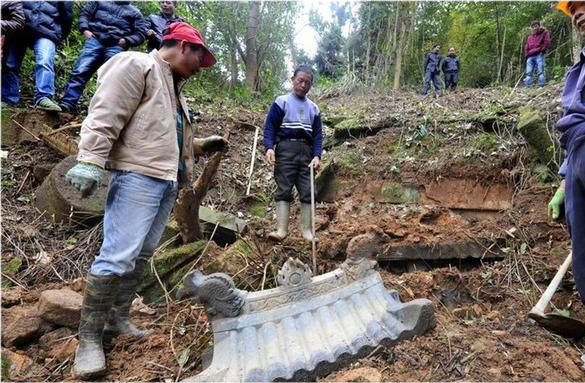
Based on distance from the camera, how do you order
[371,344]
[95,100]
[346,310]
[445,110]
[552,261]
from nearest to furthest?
[95,100]
[371,344]
[346,310]
[552,261]
[445,110]

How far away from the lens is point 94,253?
159 inches

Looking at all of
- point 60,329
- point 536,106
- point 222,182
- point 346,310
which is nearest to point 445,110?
point 536,106

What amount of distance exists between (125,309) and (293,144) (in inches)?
85.8

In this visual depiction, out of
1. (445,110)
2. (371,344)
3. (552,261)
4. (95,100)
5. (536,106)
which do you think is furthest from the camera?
(445,110)

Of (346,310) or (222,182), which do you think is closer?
(346,310)

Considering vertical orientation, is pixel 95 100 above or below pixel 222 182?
above

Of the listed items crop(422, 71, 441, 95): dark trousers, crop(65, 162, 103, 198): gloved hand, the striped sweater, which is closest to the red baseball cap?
crop(65, 162, 103, 198): gloved hand

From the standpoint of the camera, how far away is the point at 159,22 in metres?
5.63

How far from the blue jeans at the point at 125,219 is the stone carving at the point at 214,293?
0.37 metres

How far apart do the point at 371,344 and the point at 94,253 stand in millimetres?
2854

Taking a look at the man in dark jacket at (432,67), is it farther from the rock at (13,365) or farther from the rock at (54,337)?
the rock at (13,365)

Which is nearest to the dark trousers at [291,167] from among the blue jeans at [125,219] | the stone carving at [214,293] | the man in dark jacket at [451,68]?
the stone carving at [214,293]

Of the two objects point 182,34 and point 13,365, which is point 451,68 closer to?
point 182,34

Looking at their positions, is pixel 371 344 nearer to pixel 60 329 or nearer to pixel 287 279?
pixel 287 279
